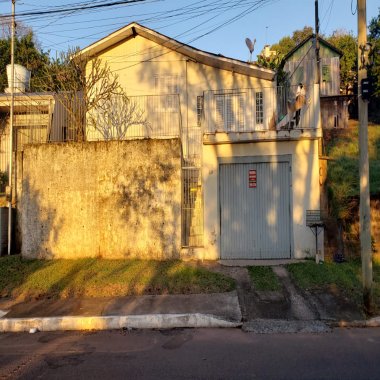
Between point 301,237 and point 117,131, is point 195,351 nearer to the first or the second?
point 301,237

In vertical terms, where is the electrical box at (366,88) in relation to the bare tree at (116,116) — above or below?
below

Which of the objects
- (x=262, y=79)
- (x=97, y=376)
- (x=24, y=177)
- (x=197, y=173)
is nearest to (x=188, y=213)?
(x=197, y=173)

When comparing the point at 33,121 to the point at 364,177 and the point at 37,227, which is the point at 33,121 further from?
the point at 364,177

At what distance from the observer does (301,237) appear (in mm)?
9016

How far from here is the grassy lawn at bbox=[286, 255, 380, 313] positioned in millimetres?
6879

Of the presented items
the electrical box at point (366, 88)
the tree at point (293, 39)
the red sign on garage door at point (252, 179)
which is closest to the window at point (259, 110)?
the red sign on garage door at point (252, 179)

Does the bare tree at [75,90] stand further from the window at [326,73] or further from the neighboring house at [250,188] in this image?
the window at [326,73]

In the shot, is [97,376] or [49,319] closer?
[97,376]

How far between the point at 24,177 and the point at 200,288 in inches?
215

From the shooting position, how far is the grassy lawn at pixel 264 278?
722cm

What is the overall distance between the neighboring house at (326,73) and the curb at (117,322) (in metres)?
17.8

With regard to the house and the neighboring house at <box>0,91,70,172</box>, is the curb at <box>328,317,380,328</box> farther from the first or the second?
the neighboring house at <box>0,91,70,172</box>

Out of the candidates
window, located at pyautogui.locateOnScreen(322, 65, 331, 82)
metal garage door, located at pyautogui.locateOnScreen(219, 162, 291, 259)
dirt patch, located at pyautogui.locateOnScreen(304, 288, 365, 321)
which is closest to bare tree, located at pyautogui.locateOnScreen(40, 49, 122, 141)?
metal garage door, located at pyautogui.locateOnScreen(219, 162, 291, 259)

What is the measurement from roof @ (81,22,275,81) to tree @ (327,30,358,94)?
20742mm
